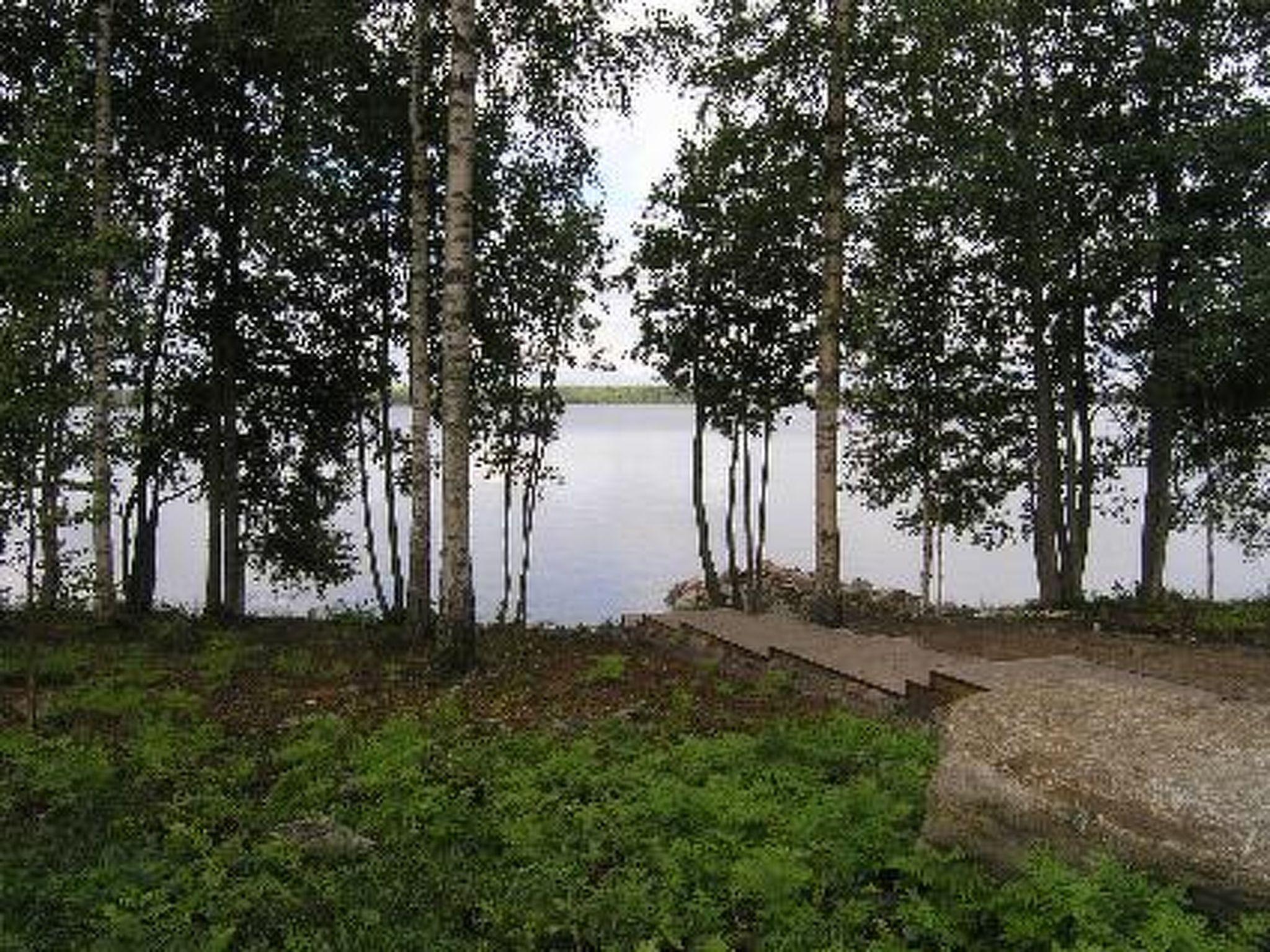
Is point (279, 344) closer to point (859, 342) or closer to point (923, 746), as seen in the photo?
point (859, 342)

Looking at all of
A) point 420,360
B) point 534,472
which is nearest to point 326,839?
point 420,360

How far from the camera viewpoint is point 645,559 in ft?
203

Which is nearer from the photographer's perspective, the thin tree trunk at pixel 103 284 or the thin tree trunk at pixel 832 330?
the thin tree trunk at pixel 103 284

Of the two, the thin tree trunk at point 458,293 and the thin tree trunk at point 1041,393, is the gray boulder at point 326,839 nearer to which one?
the thin tree trunk at point 458,293

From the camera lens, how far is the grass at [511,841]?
5.66 m

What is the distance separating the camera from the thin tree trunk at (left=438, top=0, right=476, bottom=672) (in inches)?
505

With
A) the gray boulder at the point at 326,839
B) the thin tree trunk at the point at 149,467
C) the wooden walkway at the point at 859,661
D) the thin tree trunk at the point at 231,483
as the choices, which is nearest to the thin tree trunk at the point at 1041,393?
the wooden walkway at the point at 859,661

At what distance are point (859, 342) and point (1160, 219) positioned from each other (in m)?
8.72

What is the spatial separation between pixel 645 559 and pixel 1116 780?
5606 cm

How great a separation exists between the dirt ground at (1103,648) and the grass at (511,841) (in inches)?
195

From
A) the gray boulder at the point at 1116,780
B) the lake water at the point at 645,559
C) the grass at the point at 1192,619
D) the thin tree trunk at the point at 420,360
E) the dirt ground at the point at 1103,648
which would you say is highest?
the thin tree trunk at the point at 420,360

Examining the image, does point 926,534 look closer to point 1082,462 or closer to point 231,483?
point 1082,462

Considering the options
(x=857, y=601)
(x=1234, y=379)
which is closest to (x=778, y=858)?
(x=1234, y=379)

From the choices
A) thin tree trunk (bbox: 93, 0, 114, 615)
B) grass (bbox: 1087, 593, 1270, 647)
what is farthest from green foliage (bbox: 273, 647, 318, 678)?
grass (bbox: 1087, 593, 1270, 647)
